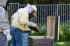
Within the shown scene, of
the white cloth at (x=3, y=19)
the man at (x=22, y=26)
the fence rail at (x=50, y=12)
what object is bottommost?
the fence rail at (x=50, y=12)

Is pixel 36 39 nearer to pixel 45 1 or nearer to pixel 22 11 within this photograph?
pixel 22 11

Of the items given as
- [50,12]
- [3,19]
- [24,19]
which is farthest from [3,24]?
[50,12]

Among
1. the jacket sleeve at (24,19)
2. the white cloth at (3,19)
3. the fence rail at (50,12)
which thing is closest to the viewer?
the white cloth at (3,19)

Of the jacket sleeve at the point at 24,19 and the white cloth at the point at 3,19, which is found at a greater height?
the white cloth at the point at 3,19

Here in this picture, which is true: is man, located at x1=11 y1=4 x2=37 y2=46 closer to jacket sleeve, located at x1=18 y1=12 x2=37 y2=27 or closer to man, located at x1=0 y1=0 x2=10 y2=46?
jacket sleeve, located at x1=18 y1=12 x2=37 y2=27

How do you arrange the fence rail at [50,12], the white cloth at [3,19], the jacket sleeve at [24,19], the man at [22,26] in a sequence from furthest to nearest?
1. the fence rail at [50,12]
2. the man at [22,26]
3. the jacket sleeve at [24,19]
4. the white cloth at [3,19]

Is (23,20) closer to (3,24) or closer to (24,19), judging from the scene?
(24,19)

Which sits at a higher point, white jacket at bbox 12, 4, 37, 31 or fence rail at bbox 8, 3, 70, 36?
white jacket at bbox 12, 4, 37, 31

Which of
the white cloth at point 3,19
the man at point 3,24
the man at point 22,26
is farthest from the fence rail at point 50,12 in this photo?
the white cloth at point 3,19

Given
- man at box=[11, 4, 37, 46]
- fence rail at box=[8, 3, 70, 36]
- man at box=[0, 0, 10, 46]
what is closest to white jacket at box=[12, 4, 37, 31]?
man at box=[11, 4, 37, 46]

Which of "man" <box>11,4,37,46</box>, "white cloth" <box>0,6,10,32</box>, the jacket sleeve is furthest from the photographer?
"man" <box>11,4,37,46</box>

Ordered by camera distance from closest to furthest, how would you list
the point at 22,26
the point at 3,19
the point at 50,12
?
the point at 3,19 < the point at 22,26 < the point at 50,12

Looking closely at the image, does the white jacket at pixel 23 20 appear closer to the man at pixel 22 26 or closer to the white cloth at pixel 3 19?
the man at pixel 22 26

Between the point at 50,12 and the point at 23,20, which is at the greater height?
the point at 23,20
